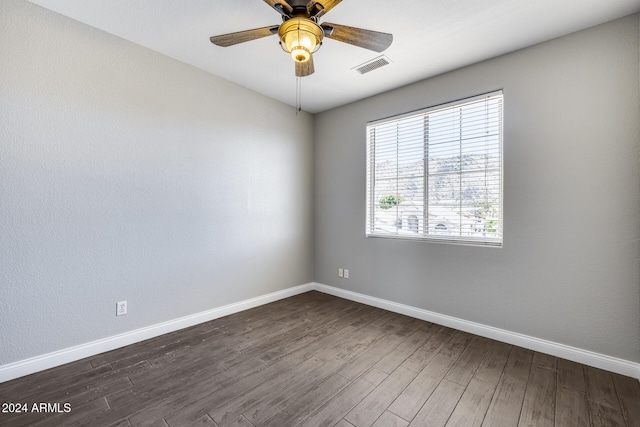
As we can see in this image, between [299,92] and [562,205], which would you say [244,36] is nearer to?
[299,92]

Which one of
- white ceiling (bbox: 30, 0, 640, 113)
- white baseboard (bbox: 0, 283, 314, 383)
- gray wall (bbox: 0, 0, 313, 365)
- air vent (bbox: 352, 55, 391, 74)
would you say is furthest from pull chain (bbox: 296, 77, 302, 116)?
white baseboard (bbox: 0, 283, 314, 383)

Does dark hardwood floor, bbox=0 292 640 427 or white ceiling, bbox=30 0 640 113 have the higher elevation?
white ceiling, bbox=30 0 640 113

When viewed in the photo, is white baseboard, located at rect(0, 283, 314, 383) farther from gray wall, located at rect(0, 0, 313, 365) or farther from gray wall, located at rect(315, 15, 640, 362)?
gray wall, located at rect(315, 15, 640, 362)

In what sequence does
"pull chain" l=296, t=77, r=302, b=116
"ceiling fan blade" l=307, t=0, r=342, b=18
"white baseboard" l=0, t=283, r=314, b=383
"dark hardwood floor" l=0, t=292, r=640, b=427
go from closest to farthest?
"ceiling fan blade" l=307, t=0, r=342, b=18, "dark hardwood floor" l=0, t=292, r=640, b=427, "white baseboard" l=0, t=283, r=314, b=383, "pull chain" l=296, t=77, r=302, b=116

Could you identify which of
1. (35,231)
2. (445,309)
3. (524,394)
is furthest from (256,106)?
(524,394)

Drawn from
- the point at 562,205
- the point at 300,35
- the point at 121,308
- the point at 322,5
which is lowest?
the point at 121,308

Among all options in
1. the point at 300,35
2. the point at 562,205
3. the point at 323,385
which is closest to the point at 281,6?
the point at 300,35

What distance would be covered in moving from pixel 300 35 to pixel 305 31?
37 millimetres

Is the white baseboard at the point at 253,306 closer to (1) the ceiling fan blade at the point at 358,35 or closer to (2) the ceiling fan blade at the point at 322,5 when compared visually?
(1) the ceiling fan blade at the point at 358,35

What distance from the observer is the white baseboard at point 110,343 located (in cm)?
201

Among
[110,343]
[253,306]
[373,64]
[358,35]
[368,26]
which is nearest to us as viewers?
[358,35]

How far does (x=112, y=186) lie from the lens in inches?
95.5

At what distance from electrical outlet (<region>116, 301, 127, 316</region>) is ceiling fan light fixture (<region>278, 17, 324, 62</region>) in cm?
252

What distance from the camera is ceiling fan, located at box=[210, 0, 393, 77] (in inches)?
63.4
